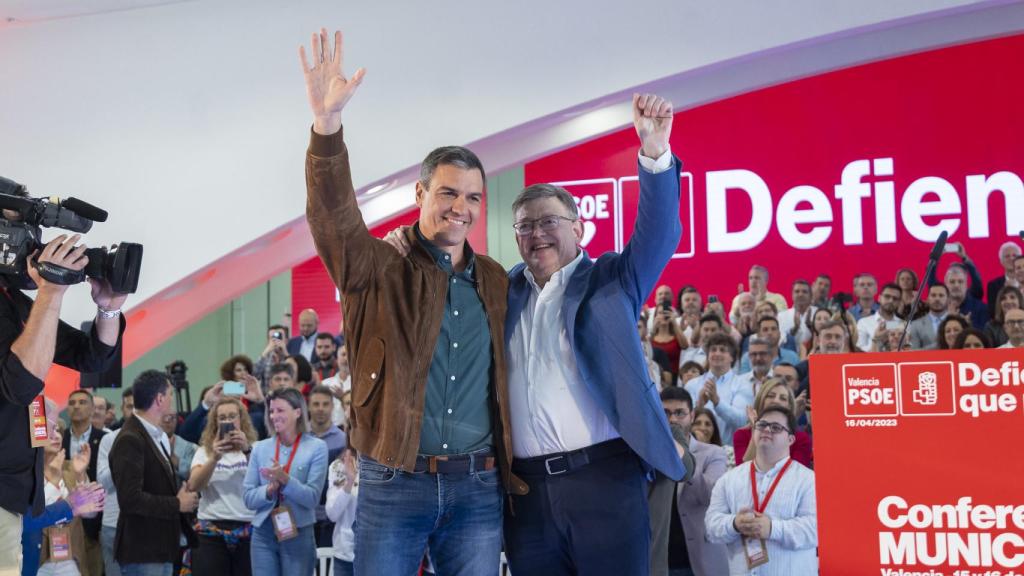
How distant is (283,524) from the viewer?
5805mm

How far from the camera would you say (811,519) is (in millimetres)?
4750

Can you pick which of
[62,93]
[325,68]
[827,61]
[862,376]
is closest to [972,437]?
[862,376]

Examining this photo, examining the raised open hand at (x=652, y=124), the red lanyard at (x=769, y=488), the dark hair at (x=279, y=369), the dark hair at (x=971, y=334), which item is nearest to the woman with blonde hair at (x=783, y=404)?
the red lanyard at (x=769, y=488)

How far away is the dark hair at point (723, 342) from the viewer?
726cm

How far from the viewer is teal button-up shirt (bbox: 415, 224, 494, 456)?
8.39 ft

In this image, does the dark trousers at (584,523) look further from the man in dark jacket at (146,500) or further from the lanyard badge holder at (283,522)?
the man in dark jacket at (146,500)

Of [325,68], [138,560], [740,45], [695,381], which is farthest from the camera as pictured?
[695,381]

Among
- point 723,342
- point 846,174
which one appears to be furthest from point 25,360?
point 846,174

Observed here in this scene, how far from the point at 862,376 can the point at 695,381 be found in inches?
196

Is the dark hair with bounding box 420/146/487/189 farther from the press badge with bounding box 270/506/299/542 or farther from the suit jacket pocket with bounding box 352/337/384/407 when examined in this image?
the press badge with bounding box 270/506/299/542

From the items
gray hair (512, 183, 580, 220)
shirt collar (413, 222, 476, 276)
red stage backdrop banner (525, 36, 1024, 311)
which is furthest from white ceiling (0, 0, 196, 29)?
shirt collar (413, 222, 476, 276)

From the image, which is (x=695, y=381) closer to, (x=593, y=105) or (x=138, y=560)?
(x=593, y=105)

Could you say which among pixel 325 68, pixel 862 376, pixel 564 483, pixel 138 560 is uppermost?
pixel 325 68

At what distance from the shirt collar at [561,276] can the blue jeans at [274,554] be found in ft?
11.5
